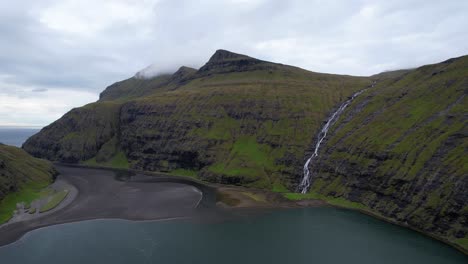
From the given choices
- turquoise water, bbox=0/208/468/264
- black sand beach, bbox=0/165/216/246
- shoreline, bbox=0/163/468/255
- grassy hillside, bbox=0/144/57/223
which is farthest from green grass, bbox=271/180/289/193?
grassy hillside, bbox=0/144/57/223

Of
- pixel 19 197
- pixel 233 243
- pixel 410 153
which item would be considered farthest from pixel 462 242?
pixel 19 197

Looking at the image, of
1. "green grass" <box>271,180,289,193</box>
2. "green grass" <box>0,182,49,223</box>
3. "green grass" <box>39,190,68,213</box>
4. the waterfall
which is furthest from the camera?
"green grass" <box>271,180,289,193</box>

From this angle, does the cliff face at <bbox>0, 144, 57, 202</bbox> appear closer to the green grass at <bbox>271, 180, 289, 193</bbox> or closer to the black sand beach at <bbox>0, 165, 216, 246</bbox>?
the black sand beach at <bbox>0, 165, 216, 246</bbox>

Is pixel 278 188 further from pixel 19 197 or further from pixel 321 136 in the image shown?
pixel 19 197

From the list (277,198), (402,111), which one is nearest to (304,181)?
(277,198)

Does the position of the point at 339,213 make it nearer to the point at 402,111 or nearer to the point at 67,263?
the point at 402,111

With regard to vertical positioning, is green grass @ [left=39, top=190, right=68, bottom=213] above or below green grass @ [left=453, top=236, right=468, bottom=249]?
above
